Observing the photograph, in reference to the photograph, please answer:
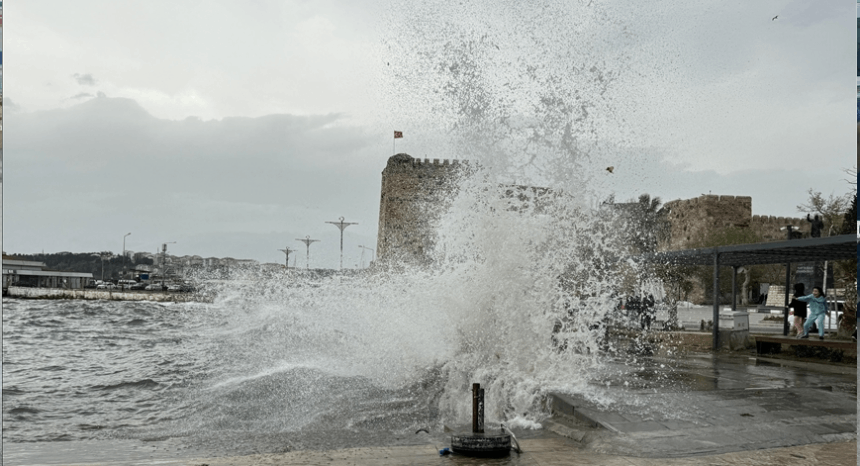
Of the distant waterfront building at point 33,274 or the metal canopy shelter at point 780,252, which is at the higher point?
the metal canopy shelter at point 780,252

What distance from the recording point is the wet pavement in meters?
4.77

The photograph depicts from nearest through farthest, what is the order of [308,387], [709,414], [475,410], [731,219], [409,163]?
[475,410] → [709,414] → [308,387] → [409,163] → [731,219]

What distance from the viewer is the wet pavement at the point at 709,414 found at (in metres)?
4.77

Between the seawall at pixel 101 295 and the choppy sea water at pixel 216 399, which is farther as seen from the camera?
the seawall at pixel 101 295

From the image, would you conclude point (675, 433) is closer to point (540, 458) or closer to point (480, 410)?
point (540, 458)

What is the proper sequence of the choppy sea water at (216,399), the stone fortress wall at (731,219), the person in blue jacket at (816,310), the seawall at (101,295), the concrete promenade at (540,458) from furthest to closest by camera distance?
the seawall at (101,295) < the stone fortress wall at (731,219) < the person in blue jacket at (816,310) < the choppy sea water at (216,399) < the concrete promenade at (540,458)

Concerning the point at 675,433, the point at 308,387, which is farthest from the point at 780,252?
the point at 308,387

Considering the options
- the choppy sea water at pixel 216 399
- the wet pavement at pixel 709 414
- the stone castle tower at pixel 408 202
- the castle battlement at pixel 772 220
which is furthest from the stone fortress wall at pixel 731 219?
the wet pavement at pixel 709 414

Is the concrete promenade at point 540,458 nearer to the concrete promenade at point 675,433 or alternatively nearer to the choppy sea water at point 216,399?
the concrete promenade at point 675,433

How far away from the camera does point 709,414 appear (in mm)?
5594

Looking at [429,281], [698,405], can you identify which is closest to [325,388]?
[698,405]

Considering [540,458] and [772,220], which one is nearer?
[540,458]

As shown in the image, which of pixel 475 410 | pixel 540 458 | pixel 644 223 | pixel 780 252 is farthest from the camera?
pixel 644 223

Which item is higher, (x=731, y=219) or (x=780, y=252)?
(x=731, y=219)
